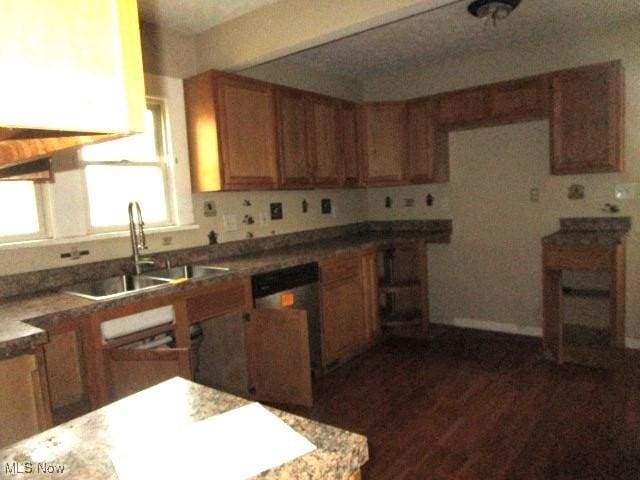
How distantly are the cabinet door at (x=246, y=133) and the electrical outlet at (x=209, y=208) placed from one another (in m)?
0.35

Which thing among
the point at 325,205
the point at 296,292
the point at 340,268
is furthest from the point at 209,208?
the point at 325,205

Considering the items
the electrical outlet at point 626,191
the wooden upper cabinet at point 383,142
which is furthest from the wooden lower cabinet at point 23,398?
the electrical outlet at point 626,191

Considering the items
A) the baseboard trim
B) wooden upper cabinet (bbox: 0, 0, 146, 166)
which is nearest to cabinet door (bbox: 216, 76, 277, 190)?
the baseboard trim

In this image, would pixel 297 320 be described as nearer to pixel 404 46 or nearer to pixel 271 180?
pixel 271 180

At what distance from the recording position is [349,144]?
3857 mm

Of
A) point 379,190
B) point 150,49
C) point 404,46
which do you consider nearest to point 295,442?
point 150,49

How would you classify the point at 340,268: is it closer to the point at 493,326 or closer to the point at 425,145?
the point at 425,145

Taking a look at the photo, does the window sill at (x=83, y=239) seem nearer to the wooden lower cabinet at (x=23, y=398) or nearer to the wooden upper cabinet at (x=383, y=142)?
the wooden lower cabinet at (x=23, y=398)

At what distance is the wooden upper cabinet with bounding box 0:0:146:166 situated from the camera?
0.38 m

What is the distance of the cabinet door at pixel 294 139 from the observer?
3180mm

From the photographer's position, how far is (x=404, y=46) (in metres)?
3.45

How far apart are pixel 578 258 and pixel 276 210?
2.26 metres

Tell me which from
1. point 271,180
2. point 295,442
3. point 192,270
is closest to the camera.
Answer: point 295,442

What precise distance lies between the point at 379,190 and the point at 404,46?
1478 millimetres
